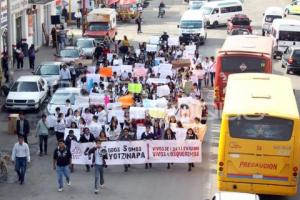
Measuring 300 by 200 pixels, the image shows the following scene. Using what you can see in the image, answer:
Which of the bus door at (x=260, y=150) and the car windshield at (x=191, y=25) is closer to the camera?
the bus door at (x=260, y=150)

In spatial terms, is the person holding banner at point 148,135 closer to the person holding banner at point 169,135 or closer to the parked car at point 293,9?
the person holding banner at point 169,135

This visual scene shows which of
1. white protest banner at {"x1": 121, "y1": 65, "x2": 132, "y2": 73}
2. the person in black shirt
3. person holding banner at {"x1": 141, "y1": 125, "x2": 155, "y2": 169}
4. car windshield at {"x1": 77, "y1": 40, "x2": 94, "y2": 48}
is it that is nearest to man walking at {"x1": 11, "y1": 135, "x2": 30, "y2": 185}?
the person in black shirt

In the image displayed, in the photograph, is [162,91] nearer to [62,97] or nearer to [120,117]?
[62,97]

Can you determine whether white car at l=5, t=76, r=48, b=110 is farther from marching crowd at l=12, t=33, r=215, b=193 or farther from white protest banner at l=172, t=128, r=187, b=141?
white protest banner at l=172, t=128, r=187, b=141

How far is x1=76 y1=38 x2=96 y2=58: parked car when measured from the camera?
151ft

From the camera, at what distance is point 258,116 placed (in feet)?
68.0

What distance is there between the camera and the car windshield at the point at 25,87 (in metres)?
34.1

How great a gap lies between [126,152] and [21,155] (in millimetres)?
3547

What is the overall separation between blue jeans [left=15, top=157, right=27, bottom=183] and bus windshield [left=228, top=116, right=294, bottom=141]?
6.42 meters

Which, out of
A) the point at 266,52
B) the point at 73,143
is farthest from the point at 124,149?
the point at 266,52

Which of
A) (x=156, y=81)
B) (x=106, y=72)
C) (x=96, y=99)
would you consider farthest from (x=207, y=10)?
(x=96, y=99)

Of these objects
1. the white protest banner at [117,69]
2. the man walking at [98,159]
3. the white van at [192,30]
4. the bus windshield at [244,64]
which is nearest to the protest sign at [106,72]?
the white protest banner at [117,69]

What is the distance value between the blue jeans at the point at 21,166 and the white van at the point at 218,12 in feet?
134

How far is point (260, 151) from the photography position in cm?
2050
